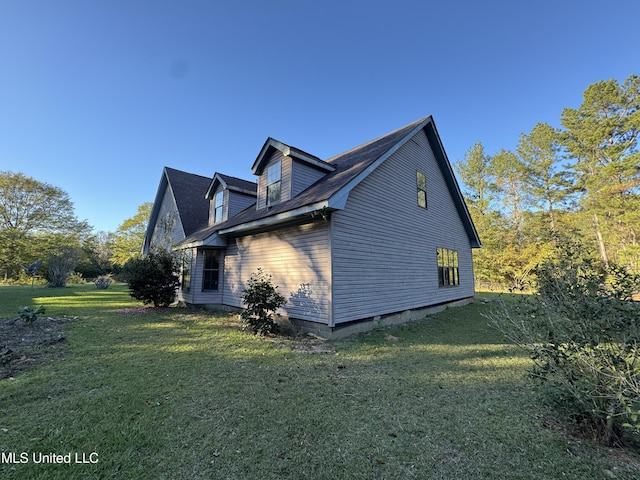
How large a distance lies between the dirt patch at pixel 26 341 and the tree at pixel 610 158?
29.4m

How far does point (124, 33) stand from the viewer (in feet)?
30.1

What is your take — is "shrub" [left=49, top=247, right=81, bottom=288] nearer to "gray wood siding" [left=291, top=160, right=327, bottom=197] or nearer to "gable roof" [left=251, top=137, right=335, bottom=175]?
"gable roof" [left=251, top=137, right=335, bottom=175]

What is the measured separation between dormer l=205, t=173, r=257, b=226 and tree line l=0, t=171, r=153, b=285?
59.6 feet

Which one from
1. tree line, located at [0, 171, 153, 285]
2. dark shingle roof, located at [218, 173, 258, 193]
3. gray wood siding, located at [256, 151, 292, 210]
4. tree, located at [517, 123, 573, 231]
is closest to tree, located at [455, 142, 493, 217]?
tree, located at [517, 123, 573, 231]

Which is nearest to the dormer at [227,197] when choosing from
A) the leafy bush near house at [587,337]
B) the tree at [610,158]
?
the leafy bush near house at [587,337]

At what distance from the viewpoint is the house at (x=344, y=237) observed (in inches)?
282

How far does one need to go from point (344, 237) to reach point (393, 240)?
8.62 feet

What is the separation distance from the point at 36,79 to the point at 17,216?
29576 millimetres

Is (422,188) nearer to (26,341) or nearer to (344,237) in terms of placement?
(344,237)

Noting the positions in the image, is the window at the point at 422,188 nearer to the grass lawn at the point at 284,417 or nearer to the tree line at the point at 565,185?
the grass lawn at the point at 284,417

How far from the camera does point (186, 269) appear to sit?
12312 mm

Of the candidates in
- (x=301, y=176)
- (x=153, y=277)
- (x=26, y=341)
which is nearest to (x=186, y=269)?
(x=153, y=277)

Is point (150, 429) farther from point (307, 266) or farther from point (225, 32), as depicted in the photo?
point (225, 32)

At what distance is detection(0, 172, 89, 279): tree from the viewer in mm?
27484
